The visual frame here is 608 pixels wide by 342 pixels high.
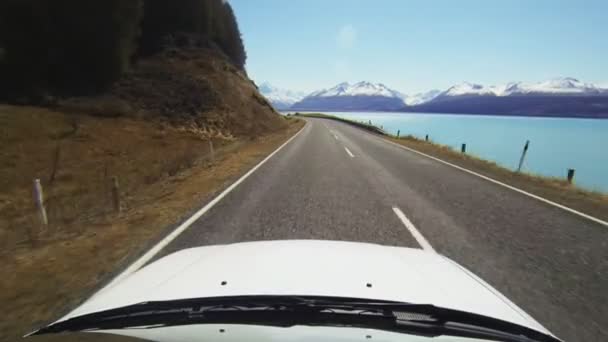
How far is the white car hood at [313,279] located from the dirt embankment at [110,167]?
2.11 feet

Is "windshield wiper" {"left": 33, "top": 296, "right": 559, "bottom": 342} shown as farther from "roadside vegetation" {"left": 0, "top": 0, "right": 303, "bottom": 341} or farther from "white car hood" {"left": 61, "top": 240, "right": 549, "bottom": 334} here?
"roadside vegetation" {"left": 0, "top": 0, "right": 303, "bottom": 341}

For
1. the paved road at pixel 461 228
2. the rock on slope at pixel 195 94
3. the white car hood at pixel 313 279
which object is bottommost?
the paved road at pixel 461 228

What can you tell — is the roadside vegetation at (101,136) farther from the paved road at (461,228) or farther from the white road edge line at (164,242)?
the paved road at (461,228)

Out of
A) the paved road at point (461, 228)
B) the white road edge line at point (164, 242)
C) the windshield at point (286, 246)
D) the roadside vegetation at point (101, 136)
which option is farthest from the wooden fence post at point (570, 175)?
the roadside vegetation at point (101, 136)

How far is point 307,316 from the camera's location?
71.9 inches

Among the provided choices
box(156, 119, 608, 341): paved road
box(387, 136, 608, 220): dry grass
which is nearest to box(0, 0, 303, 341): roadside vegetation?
box(156, 119, 608, 341): paved road

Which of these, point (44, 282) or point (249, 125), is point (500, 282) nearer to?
point (44, 282)

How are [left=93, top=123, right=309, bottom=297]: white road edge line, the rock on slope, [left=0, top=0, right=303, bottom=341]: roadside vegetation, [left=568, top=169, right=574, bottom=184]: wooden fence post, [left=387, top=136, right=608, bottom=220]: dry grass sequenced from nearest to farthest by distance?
[left=93, top=123, right=309, bottom=297]: white road edge line → [left=0, top=0, right=303, bottom=341]: roadside vegetation → [left=387, top=136, right=608, bottom=220]: dry grass → [left=568, top=169, right=574, bottom=184]: wooden fence post → the rock on slope

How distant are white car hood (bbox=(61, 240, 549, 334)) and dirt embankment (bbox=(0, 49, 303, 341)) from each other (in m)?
0.64

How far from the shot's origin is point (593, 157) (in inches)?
1991

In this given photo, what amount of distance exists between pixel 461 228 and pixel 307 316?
4.77m

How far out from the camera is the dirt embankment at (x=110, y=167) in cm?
426

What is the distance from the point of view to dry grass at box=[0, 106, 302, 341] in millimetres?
3908

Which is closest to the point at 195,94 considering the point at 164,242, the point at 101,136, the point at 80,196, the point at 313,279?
the point at 101,136
